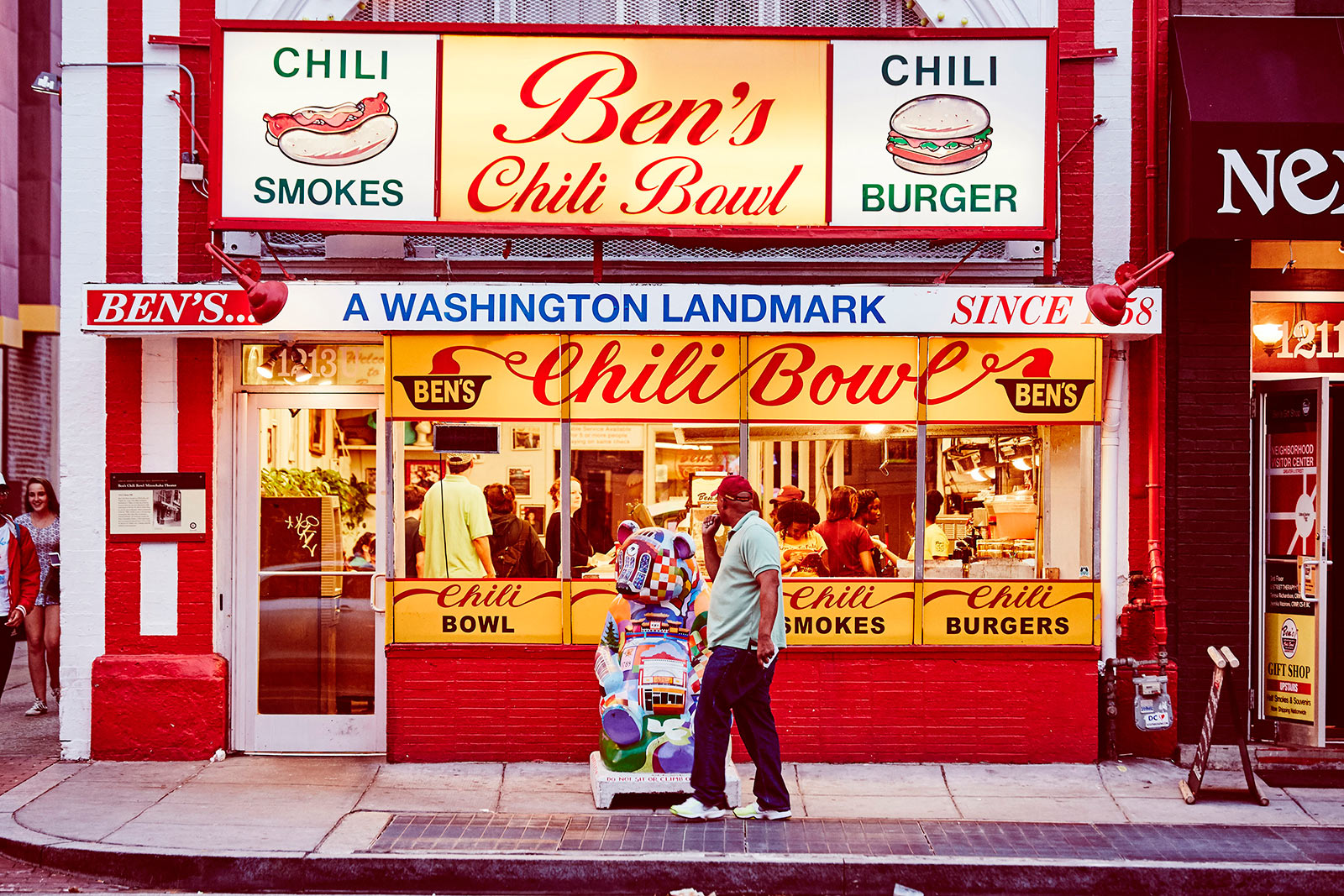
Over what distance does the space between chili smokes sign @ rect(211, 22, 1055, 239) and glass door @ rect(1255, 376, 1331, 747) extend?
2.44 meters

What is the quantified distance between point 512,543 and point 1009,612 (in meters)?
3.49

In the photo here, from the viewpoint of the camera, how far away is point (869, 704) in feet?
27.4

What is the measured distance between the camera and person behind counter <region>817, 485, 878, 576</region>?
8547mm

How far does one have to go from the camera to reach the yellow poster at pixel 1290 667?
863 centimetres

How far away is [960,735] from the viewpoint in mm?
8336

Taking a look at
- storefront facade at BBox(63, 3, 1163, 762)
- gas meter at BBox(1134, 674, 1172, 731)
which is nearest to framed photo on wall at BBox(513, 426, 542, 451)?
storefront facade at BBox(63, 3, 1163, 762)

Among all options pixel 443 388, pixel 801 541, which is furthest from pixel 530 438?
pixel 801 541

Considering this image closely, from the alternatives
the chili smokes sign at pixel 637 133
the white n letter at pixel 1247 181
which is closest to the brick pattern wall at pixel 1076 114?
the chili smokes sign at pixel 637 133

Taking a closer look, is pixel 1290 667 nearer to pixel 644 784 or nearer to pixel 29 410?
pixel 644 784

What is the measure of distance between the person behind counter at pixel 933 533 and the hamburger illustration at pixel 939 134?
226 cm

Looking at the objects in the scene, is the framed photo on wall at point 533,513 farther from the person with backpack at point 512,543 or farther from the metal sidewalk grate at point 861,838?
the metal sidewalk grate at point 861,838

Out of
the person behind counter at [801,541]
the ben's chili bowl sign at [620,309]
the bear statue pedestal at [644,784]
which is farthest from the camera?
the person behind counter at [801,541]

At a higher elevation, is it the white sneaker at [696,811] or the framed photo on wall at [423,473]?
the framed photo on wall at [423,473]

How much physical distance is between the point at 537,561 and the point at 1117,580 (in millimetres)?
4127
